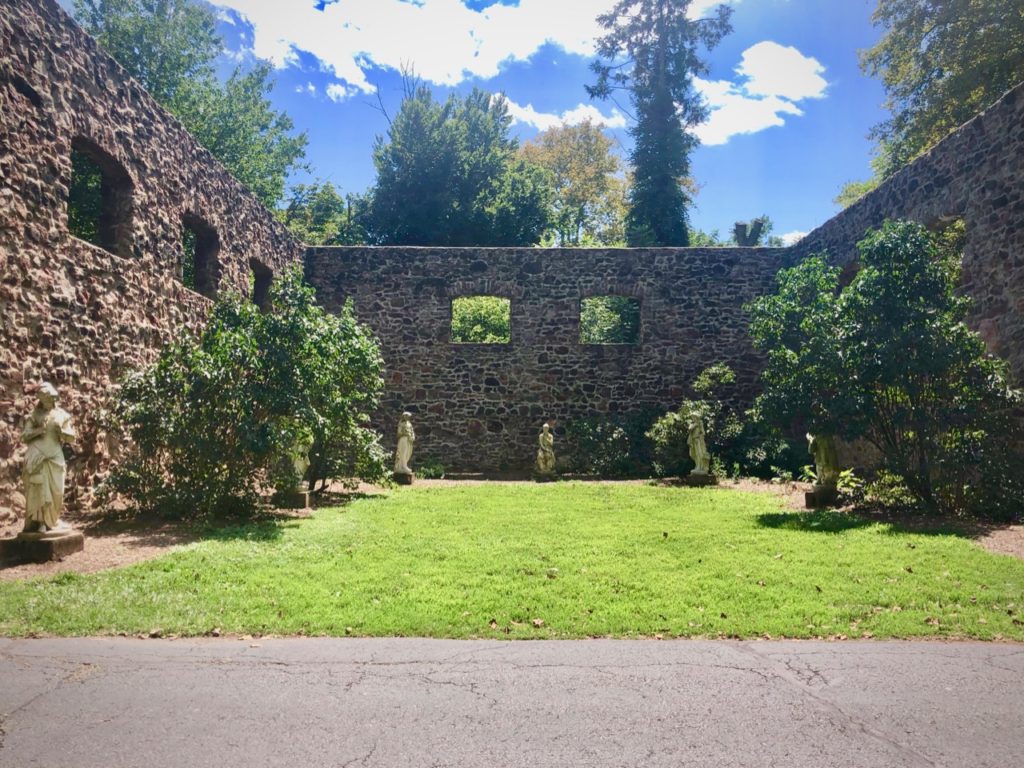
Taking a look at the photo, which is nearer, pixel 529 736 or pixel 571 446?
pixel 529 736

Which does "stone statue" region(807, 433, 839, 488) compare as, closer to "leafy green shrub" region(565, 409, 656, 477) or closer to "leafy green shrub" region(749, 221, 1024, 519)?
"leafy green shrub" region(749, 221, 1024, 519)

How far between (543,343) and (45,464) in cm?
1145

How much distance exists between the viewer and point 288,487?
9.19m

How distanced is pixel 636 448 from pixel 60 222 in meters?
11.4

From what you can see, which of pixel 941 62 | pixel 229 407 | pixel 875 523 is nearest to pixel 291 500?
pixel 229 407

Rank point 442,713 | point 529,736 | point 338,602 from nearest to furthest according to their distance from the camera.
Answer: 1. point 529,736
2. point 442,713
3. point 338,602

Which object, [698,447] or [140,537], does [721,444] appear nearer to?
[698,447]

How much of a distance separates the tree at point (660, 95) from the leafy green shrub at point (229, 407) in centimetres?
1842

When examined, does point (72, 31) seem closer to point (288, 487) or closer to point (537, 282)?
point (288, 487)

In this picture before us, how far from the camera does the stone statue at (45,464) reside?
241 inches

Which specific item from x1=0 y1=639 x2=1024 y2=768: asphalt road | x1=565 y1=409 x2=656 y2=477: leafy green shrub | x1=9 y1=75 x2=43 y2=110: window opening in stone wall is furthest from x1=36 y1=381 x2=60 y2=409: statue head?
x1=565 y1=409 x2=656 y2=477: leafy green shrub

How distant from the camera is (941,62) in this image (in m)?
17.1

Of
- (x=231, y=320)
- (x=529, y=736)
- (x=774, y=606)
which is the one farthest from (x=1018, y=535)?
(x=231, y=320)

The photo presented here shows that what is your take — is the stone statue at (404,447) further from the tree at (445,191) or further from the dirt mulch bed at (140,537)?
the tree at (445,191)
